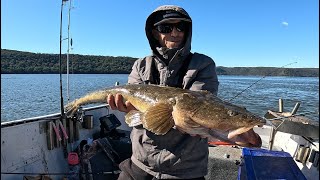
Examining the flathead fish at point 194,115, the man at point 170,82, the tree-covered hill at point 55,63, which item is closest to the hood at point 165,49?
the man at point 170,82

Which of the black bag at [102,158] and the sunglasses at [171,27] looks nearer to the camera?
the sunglasses at [171,27]

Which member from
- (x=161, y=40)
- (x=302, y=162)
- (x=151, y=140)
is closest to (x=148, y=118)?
(x=151, y=140)

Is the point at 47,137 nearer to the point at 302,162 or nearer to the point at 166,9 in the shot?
the point at 166,9

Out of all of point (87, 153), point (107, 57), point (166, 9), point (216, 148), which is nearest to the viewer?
point (166, 9)

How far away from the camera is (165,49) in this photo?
329cm

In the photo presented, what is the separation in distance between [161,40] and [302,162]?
3.52 m

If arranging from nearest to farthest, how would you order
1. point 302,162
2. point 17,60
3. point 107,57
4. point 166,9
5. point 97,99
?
point 166,9 < point 97,99 < point 302,162 < point 17,60 < point 107,57

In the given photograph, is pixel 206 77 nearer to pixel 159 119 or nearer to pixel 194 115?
pixel 194 115

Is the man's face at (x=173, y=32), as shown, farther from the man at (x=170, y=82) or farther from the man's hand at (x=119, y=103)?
the man's hand at (x=119, y=103)

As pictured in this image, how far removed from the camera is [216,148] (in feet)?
20.5

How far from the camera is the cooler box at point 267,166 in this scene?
3941 mm

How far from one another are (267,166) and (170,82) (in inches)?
78.9

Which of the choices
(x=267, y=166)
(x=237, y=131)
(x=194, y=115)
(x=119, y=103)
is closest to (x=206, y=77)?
(x=194, y=115)

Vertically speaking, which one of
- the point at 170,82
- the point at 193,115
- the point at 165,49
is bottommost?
the point at 193,115
